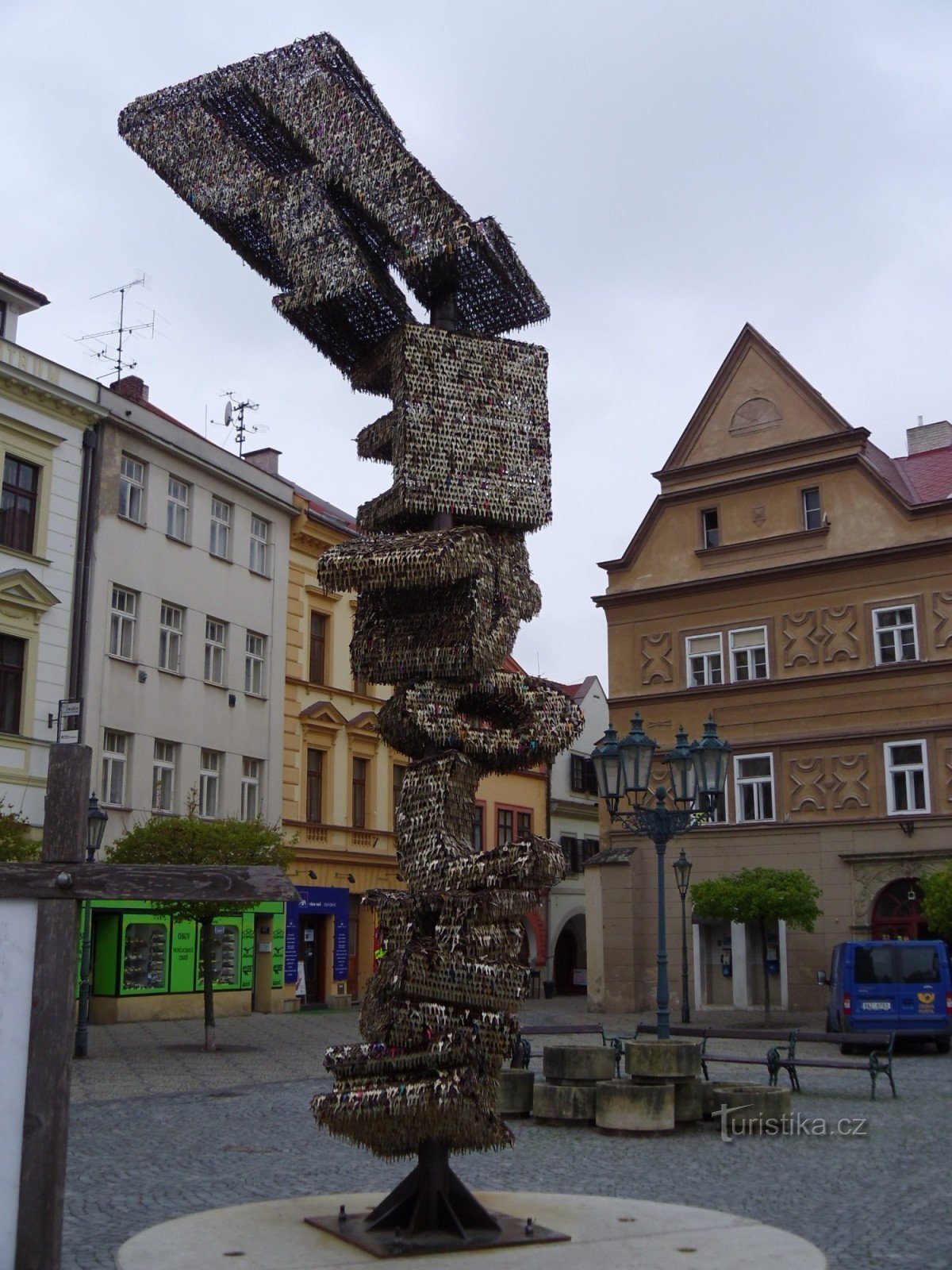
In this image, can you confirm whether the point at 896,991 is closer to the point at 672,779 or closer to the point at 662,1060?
the point at 672,779

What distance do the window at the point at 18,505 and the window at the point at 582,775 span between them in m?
26.6

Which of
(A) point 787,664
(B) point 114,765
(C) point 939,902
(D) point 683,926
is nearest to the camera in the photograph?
(C) point 939,902

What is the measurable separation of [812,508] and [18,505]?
17.6 metres

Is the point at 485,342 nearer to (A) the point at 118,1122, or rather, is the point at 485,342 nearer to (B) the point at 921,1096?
A: (A) the point at 118,1122

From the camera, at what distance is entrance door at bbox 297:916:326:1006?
34.2 m

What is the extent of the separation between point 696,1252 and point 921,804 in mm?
23461

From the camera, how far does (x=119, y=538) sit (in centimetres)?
2947

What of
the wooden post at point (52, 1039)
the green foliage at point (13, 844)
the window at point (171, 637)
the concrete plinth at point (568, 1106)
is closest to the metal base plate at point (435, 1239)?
the wooden post at point (52, 1039)

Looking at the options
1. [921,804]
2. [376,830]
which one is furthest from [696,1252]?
[376,830]

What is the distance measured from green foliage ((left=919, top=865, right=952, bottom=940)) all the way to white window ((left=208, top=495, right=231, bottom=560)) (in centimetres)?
1760

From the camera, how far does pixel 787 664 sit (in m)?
31.7

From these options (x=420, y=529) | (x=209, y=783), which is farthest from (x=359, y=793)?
(x=420, y=529)

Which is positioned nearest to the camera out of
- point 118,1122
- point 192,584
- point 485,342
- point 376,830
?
point 485,342

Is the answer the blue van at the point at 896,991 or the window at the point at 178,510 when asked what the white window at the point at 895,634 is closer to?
the blue van at the point at 896,991
